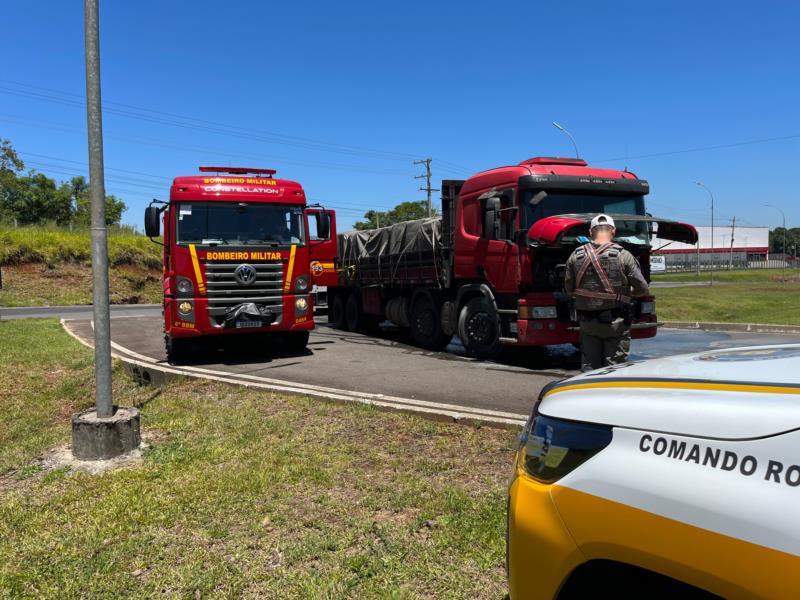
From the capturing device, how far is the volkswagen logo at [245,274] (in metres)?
9.60

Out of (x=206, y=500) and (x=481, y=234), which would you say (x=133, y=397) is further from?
(x=481, y=234)

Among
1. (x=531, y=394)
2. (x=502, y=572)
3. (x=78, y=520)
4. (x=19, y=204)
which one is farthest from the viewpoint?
(x=19, y=204)

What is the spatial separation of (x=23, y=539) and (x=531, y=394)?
16.9ft

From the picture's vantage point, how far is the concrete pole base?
481cm

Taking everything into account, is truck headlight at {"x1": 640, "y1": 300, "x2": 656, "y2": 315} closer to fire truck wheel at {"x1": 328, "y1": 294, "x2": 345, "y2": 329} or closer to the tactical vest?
the tactical vest

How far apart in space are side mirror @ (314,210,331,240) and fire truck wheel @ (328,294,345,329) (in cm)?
636

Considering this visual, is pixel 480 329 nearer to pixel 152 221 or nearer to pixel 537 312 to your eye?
pixel 537 312

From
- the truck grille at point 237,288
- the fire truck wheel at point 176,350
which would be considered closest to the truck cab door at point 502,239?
the truck grille at point 237,288

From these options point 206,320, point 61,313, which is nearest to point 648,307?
point 206,320

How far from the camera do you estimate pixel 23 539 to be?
346cm

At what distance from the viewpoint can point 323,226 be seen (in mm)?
10258

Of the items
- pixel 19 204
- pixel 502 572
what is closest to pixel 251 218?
pixel 502 572

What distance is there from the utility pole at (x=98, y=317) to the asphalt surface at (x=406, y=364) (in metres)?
2.76

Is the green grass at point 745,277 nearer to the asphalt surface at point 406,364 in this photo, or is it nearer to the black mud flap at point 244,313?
the asphalt surface at point 406,364
